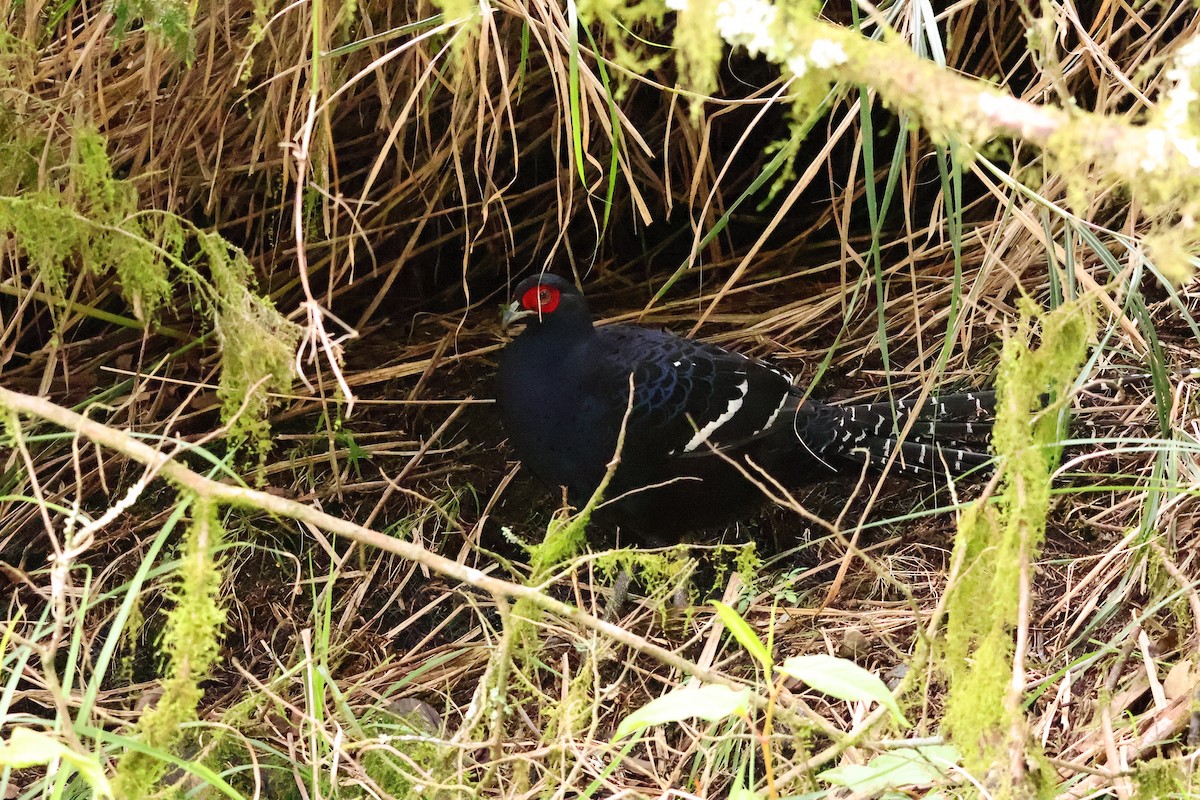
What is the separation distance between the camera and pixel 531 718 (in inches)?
84.4

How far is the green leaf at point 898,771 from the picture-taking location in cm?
116

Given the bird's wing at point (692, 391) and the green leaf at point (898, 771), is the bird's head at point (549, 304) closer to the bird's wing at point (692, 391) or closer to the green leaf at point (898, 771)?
the bird's wing at point (692, 391)

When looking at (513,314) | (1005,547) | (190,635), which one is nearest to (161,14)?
(190,635)

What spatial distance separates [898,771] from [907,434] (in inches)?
52.4

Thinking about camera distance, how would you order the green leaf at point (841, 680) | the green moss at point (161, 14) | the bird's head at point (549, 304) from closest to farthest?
1. the green leaf at point (841, 680)
2. the green moss at point (161, 14)
3. the bird's head at point (549, 304)

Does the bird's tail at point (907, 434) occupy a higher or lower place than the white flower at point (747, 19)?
lower

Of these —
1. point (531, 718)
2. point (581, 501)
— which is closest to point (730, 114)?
point (581, 501)

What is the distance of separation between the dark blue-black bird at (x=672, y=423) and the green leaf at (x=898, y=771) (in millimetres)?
1258

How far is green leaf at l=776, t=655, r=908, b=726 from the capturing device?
0.99 metres

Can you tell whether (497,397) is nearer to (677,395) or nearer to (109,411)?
(677,395)

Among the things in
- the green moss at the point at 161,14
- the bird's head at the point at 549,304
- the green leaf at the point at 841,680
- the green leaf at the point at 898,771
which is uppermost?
the green moss at the point at 161,14

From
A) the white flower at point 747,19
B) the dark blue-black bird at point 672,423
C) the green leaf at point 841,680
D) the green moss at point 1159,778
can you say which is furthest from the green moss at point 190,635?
the dark blue-black bird at point 672,423

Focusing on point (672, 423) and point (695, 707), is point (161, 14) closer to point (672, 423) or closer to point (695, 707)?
point (695, 707)

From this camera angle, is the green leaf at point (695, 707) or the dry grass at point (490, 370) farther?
Answer: the dry grass at point (490, 370)
